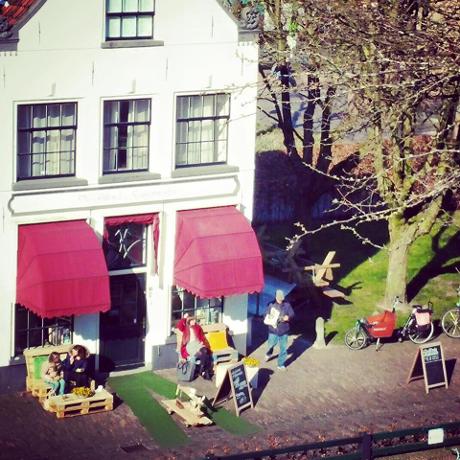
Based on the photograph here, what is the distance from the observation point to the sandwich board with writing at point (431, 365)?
1205 inches

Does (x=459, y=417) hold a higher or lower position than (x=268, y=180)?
lower

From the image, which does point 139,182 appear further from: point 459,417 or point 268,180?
point 268,180

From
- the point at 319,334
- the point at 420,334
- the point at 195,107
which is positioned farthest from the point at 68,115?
the point at 420,334

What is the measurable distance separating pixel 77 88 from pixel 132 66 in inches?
51.7

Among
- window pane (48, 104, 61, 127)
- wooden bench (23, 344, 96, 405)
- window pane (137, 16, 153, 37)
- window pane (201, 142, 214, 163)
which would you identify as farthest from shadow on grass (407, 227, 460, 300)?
window pane (48, 104, 61, 127)

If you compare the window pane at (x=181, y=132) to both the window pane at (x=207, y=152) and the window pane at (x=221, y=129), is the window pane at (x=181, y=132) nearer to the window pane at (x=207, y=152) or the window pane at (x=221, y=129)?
the window pane at (x=207, y=152)

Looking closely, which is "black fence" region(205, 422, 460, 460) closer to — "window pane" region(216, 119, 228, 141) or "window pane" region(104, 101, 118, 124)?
"window pane" region(216, 119, 228, 141)

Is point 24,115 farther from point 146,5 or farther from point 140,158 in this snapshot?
point 146,5

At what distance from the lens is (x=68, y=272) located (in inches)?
1104

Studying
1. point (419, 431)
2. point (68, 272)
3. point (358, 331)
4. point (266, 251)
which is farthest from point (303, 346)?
point (419, 431)

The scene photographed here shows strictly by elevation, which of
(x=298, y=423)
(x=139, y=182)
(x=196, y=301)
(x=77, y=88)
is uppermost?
(x=77, y=88)

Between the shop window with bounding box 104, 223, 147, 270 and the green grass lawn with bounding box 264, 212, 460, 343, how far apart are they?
5.69 meters

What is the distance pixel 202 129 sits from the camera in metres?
30.6

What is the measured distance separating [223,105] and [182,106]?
102 cm
